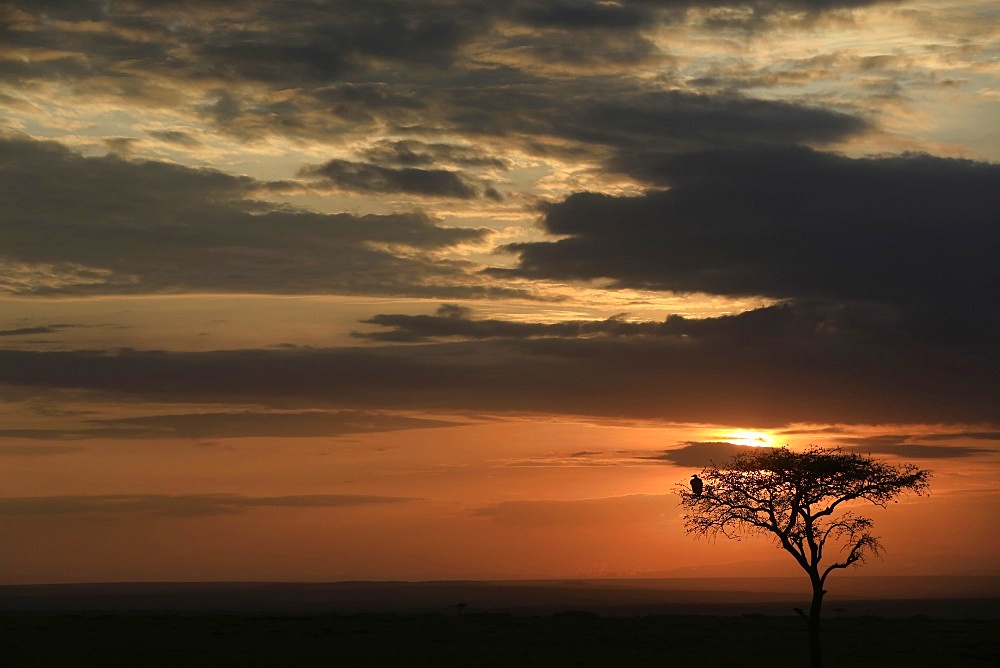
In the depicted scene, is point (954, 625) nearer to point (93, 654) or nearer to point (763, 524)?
point (763, 524)

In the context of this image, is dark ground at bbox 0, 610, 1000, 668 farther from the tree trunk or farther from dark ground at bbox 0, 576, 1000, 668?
the tree trunk

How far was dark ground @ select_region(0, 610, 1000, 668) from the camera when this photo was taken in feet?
194

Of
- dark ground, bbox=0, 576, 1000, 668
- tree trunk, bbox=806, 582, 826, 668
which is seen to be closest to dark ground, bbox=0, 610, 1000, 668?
dark ground, bbox=0, 576, 1000, 668

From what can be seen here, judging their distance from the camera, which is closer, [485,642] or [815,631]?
[815,631]

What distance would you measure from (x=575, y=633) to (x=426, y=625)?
1346 cm

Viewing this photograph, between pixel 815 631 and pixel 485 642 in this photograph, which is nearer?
pixel 815 631

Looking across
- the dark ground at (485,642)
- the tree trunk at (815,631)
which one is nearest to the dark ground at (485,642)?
the dark ground at (485,642)

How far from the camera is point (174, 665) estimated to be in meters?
56.0

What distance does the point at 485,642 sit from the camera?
2832 inches

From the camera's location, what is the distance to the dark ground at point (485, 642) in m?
59.2

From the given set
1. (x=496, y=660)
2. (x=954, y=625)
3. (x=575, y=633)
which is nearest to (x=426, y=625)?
(x=575, y=633)

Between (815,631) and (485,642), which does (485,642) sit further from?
(815,631)

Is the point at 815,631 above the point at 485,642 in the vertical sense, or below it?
above

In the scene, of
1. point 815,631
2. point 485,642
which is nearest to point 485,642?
point 485,642
